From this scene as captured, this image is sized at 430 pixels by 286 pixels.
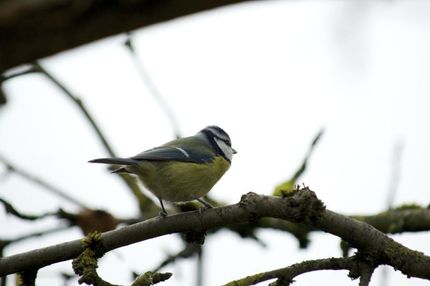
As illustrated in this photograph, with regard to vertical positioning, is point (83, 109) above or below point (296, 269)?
above

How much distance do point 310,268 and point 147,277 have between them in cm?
60

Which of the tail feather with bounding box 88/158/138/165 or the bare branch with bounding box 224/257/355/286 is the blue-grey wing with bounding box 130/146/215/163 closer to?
Result: the tail feather with bounding box 88/158/138/165

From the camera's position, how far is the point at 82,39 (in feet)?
7.40

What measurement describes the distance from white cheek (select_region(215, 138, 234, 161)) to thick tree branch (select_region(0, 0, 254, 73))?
8.43 feet

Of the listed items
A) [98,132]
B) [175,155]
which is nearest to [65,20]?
[175,155]

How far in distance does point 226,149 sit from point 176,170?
58cm

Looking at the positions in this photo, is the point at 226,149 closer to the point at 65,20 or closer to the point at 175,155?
the point at 175,155

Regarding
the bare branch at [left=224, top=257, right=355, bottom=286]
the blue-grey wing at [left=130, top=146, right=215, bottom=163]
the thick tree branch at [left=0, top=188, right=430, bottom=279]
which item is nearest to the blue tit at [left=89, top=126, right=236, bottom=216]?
the blue-grey wing at [left=130, top=146, right=215, bottom=163]

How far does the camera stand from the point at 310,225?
2.81 meters

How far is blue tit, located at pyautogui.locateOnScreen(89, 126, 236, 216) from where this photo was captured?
4.35 meters

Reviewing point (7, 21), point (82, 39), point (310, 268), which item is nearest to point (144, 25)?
point (82, 39)

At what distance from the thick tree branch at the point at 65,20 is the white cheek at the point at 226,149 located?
8.43 ft

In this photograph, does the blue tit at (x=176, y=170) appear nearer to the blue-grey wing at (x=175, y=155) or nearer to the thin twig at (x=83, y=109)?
the blue-grey wing at (x=175, y=155)

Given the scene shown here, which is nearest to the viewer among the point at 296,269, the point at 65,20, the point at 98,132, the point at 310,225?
the point at 65,20
